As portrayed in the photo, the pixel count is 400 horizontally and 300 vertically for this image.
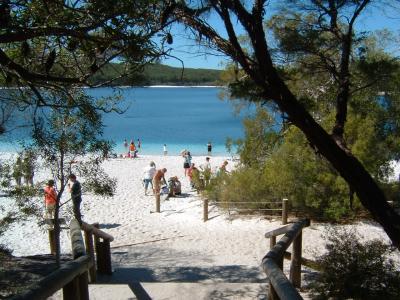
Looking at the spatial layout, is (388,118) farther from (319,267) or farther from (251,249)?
(319,267)

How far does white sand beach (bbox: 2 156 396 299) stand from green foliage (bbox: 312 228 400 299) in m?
0.83

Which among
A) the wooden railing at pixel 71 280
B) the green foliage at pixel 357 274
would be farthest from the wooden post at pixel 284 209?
the wooden railing at pixel 71 280

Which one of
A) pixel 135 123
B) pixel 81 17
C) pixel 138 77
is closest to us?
pixel 81 17

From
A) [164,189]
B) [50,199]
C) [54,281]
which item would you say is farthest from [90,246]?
[164,189]

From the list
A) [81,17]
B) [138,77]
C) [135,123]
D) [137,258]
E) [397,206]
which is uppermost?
[135,123]

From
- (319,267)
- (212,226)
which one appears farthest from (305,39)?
(212,226)

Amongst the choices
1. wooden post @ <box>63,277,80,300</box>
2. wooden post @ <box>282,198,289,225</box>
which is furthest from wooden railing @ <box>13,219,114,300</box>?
wooden post @ <box>282,198,289,225</box>

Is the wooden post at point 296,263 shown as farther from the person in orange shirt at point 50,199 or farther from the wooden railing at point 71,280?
the person in orange shirt at point 50,199

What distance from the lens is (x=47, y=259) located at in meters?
7.55

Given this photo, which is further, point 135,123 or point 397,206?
point 135,123

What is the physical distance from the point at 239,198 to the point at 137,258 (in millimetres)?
5446

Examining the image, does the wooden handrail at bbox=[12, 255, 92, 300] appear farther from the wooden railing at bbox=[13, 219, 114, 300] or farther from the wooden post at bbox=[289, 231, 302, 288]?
the wooden post at bbox=[289, 231, 302, 288]

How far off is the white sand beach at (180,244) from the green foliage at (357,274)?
83 cm

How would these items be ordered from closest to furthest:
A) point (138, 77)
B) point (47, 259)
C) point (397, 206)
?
point (138, 77)
point (47, 259)
point (397, 206)
